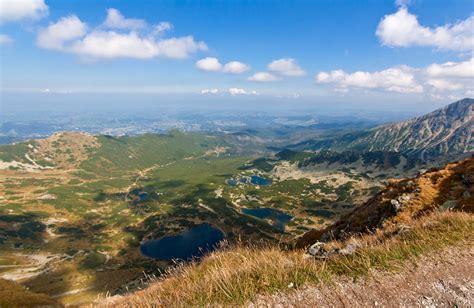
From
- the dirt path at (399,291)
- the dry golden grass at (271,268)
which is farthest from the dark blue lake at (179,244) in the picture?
the dirt path at (399,291)

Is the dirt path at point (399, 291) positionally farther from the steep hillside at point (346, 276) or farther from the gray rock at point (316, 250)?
the gray rock at point (316, 250)

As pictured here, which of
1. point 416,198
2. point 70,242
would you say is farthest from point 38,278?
point 416,198

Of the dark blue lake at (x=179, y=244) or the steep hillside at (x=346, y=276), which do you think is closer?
the steep hillside at (x=346, y=276)

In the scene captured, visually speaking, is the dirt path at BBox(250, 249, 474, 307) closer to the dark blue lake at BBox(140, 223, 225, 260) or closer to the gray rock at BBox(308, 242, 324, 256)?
the gray rock at BBox(308, 242, 324, 256)

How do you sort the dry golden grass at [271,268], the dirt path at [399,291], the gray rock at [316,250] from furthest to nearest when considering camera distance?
the gray rock at [316,250]
the dry golden grass at [271,268]
the dirt path at [399,291]

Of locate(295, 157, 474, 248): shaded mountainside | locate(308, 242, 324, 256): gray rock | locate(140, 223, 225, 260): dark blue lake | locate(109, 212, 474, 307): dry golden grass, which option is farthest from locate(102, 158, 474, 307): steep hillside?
locate(140, 223, 225, 260): dark blue lake

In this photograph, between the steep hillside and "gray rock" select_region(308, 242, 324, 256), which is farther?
"gray rock" select_region(308, 242, 324, 256)

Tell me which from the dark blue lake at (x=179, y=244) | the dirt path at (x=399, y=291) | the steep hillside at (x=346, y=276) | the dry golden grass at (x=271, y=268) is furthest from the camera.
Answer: the dark blue lake at (x=179, y=244)
